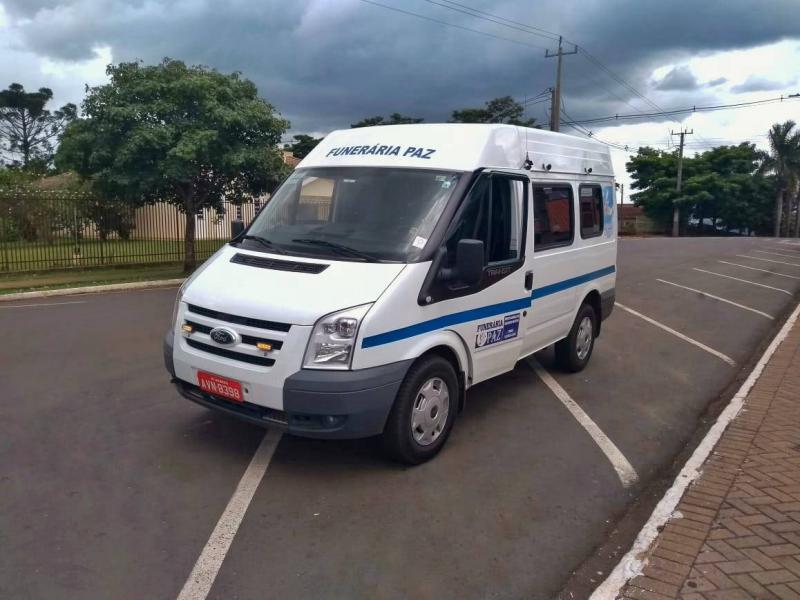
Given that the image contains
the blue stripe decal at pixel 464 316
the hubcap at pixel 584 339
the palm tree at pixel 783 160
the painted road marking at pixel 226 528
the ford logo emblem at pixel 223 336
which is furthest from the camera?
the palm tree at pixel 783 160

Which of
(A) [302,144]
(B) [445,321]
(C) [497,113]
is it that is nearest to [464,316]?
(B) [445,321]

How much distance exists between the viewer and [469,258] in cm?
453

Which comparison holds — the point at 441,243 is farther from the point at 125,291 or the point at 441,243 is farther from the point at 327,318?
the point at 125,291

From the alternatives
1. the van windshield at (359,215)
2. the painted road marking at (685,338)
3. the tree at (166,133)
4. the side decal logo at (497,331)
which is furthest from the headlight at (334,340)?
the tree at (166,133)

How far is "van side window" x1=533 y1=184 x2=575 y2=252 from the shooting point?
595 cm

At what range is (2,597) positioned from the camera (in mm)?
3146

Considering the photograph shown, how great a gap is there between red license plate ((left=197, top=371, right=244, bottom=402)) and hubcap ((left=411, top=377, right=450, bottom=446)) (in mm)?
1172

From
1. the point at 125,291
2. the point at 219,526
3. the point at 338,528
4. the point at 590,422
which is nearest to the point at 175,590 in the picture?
the point at 219,526

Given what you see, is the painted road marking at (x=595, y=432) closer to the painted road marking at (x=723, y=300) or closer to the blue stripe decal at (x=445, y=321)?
the blue stripe decal at (x=445, y=321)

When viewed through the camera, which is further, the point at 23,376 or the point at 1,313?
the point at 1,313

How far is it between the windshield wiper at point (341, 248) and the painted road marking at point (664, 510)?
237 centimetres

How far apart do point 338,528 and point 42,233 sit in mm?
14795

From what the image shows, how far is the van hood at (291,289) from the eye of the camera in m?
4.18

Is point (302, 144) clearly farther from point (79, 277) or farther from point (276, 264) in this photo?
point (276, 264)
